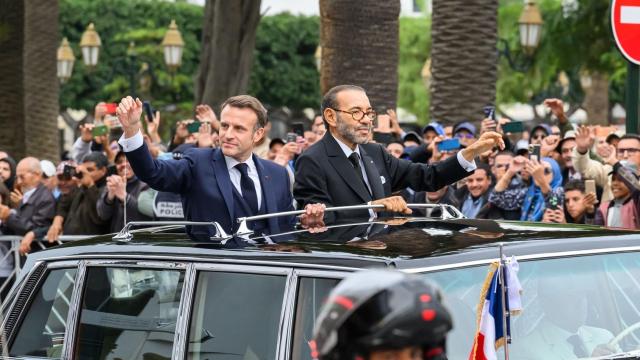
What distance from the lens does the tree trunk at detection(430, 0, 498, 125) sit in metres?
16.1

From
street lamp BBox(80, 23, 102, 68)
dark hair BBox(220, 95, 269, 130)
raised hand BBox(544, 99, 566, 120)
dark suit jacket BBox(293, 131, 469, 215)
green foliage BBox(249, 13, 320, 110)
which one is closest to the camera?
dark hair BBox(220, 95, 269, 130)

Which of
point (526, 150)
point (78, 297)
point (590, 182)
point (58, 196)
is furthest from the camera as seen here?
point (58, 196)

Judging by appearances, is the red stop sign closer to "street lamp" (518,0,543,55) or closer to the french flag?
the french flag

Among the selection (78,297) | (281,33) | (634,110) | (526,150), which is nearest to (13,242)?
(526,150)

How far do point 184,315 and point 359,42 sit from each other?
10634 mm

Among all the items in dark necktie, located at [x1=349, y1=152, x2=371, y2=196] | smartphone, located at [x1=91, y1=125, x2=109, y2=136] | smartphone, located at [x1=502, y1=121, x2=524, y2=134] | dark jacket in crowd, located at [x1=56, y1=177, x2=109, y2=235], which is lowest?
dark jacket in crowd, located at [x1=56, y1=177, x2=109, y2=235]

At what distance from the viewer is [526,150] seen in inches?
471

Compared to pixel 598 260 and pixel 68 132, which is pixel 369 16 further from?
pixel 68 132

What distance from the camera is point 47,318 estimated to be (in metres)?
6.71

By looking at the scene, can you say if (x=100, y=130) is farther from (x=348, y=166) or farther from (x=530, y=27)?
(x=530, y=27)

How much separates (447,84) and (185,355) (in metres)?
10.6

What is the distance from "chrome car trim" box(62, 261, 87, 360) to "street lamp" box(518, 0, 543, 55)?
69.2ft

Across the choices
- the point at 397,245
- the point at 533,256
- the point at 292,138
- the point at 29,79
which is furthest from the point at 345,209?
the point at 29,79

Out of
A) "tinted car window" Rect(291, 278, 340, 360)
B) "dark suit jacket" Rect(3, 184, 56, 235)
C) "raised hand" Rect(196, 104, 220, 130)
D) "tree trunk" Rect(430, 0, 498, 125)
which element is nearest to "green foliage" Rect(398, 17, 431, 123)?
"tree trunk" Rect(430, 0, 498, 125)
